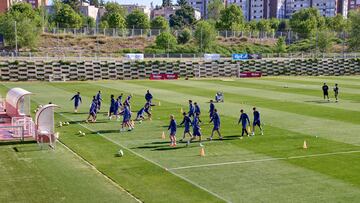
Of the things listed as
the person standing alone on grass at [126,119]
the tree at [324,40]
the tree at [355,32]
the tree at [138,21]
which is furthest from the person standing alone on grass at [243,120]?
the tree at [138,21]

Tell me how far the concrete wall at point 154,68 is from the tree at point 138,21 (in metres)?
73.0

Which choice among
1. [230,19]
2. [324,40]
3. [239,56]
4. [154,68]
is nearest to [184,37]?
[230,19]

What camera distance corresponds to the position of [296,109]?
39250 millimetres

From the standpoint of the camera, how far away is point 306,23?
464 feet

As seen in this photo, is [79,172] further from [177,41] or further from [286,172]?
[177,41]

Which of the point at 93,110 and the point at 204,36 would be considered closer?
the point at 93,110

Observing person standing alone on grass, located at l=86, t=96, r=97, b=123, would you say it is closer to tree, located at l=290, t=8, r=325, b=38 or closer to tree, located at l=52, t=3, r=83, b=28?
tree, located at l=52, t=3, r=83, b=28

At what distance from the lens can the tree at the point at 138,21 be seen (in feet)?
480

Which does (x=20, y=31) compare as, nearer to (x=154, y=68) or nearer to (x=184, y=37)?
(x=154, y=68)

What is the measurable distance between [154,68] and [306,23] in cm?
8218

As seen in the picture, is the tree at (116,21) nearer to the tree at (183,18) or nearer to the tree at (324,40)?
the tree at (183,18)

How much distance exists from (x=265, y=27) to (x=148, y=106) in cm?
12520

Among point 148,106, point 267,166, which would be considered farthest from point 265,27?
point 267,166

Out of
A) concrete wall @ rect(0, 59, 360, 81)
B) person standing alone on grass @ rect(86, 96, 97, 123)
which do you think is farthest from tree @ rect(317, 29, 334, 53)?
person standing alone on grass @ rect(86, 96, 97, 123)
